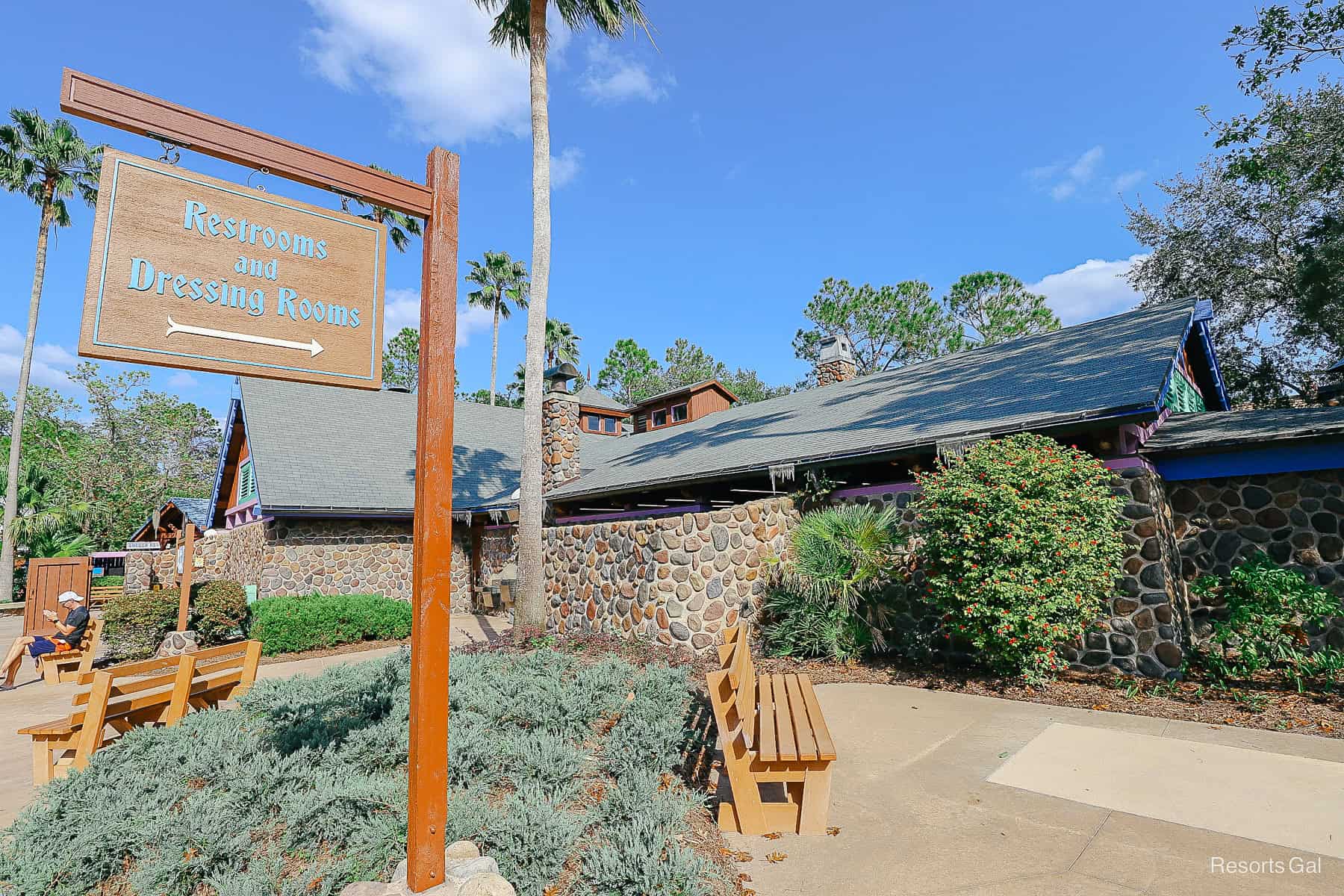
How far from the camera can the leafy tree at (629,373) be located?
4719cm

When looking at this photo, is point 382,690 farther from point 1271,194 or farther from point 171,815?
point 1271,194

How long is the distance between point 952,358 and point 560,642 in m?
10.5

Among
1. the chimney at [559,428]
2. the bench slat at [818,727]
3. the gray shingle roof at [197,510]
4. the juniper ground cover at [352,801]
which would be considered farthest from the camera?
the gray shingle roof at [197,510]

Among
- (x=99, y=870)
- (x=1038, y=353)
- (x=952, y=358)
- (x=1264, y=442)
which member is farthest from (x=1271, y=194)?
(x=99, y=870)

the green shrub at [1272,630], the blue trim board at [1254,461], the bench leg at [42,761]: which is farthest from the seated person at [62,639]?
the blue trim board at [1254,461]

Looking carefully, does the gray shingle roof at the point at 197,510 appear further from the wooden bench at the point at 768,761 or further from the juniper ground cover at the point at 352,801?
the wooden bench at the point at 768,761

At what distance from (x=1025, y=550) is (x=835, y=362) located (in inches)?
483

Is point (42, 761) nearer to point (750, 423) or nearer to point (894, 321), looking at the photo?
point (750, 423)

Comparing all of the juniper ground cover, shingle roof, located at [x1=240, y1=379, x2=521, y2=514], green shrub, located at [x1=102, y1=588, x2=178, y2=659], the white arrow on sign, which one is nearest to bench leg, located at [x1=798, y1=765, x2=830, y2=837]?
the juniper ground cover

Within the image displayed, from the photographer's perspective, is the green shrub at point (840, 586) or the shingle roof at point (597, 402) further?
the shingle roof at point (597, 402)

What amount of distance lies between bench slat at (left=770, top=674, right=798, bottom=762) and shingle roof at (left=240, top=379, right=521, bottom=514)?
37.0ft

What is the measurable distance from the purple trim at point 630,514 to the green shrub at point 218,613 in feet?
20.9

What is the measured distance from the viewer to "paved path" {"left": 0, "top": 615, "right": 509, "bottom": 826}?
530cm

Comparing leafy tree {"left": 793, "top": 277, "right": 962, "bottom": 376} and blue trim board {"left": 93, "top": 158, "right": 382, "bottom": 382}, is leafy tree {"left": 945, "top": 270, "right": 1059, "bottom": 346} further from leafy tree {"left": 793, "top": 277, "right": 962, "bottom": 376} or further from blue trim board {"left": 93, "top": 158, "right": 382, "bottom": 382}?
blue trim board {"left": 93, "top": 158, "right": 382, "bottom": 382}
